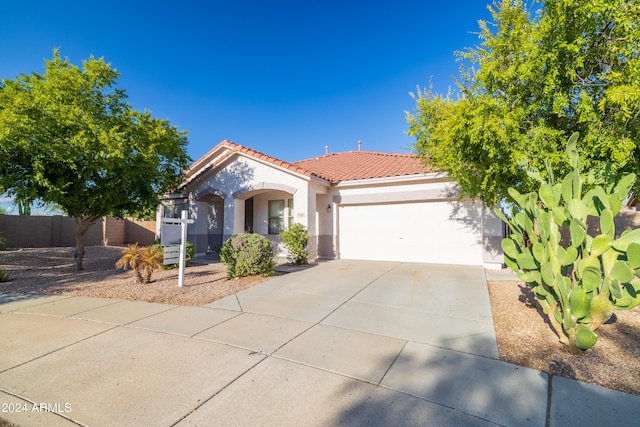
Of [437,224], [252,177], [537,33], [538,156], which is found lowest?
[437,224]

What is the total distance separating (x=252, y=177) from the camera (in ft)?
41.0

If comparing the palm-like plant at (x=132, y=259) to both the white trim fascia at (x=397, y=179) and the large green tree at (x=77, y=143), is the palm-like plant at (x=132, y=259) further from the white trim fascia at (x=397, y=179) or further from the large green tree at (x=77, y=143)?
the white trim fascia at (x=397, y=179)

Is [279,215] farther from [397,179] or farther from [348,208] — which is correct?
[397,179]

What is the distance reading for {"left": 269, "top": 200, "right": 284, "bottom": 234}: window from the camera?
13.8m

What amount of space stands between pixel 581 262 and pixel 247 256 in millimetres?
7286

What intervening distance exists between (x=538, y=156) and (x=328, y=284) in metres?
5.49

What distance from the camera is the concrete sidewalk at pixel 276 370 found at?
8.98ft

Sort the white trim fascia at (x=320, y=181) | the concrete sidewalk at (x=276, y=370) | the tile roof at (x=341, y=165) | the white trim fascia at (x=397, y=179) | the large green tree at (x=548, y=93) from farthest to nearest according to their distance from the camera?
1. the tile roof at (x=341, y=165)
2. the white trim fascia at (x=320, y=181)
3. the white trim fascia at (x=397, y=179)
4. the large green tree at (x=548, y=93)
5. the concrete sidewalk at (x=276, y=370)

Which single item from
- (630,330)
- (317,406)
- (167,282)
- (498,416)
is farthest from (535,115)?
(167,282)

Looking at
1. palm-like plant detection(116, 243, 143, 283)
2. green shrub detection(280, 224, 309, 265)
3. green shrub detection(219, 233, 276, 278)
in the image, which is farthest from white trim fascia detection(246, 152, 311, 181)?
palm-like plant detection(116, 243, 143, 283)

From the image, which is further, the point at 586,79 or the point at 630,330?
the point at 586,79

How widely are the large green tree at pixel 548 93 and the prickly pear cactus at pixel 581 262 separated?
1.40m

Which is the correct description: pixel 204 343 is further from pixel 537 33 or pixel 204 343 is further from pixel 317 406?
pixel 537 33

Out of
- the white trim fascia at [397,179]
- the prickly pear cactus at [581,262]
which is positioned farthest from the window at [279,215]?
the prickly pear cactus at [581,262]
